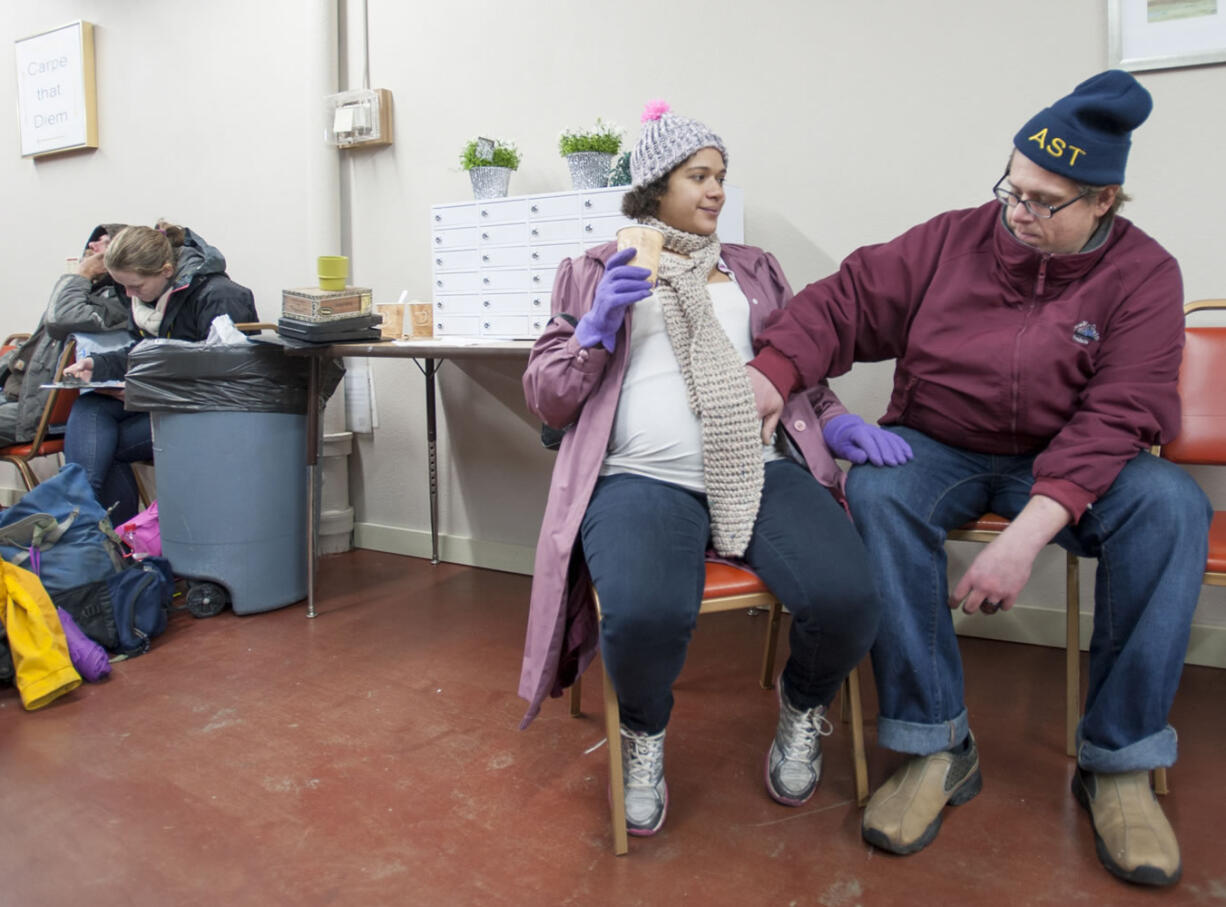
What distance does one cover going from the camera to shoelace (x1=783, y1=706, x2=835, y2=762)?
5.40 ft

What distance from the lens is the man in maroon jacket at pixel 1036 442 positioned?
1.46 metres

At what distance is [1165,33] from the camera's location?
208 cm

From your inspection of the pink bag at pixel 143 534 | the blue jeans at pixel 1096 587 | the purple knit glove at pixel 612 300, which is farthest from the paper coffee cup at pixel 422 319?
the blue jeans at pixel 1096 587

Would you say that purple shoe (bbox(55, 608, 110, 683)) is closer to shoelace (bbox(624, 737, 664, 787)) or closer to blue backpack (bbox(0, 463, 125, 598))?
blue backpack (bbox(0, 463, 125, 598))

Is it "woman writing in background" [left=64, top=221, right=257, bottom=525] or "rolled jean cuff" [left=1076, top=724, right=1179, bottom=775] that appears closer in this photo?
"rolled jean cuff" [left=1076, top=724, right=1179, bottom=775]

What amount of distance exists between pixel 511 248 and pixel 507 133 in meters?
0.55

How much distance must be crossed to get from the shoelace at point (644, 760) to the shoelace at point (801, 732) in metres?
0.24

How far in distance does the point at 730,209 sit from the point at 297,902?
1883mm

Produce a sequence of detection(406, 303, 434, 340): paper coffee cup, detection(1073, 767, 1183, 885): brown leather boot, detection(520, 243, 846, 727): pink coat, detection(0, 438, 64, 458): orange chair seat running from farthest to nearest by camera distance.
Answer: detection(0, 438, 64, 458): orange chair seat → detection(406, 303, 434, 340): paper coffee cup → detection(520, 243, 846, 727): pink coat → detection(1073, 767, 1183, 885): brown leather boot

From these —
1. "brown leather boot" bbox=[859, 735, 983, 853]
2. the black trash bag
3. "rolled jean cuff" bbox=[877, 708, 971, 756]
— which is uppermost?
the black trash bag

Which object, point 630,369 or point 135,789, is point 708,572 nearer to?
point 630,369

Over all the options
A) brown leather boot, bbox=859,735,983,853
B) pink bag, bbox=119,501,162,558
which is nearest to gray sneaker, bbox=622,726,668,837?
brown leather boot, bbox=859,735,983,853

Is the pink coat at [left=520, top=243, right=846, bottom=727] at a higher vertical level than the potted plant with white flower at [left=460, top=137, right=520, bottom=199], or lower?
lower

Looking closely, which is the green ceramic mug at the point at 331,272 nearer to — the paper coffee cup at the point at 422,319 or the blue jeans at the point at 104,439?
the paper coffee cup at the point at 422,319
